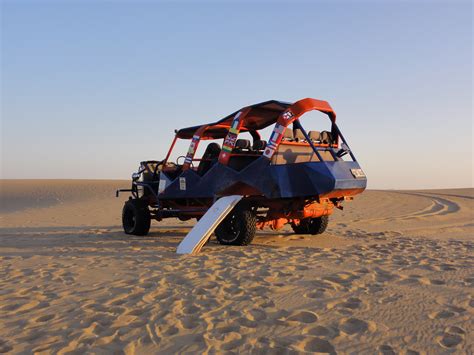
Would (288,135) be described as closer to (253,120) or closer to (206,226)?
(253,120)

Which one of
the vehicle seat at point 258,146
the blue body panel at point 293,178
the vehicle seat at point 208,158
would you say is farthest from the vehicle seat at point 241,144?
the vehicle seat at point 208,158

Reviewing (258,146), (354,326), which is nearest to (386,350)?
(354,326)

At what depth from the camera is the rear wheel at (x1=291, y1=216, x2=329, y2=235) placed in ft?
32.5

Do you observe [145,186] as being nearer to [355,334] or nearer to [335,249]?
[335,249]

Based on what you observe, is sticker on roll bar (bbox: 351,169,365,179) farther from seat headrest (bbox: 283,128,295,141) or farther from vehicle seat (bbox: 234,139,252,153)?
vehicle seat (bbox: 234,139,252,153)

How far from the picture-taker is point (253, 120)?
31.6ft

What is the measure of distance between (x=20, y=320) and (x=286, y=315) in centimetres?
232

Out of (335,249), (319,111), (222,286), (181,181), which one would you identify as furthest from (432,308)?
(181,181)

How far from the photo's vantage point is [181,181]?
971cm

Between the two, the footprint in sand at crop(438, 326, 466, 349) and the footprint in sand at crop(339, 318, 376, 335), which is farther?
the footprint in sand at crop(339, 318, 376, 335)

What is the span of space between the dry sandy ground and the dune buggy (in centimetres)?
70

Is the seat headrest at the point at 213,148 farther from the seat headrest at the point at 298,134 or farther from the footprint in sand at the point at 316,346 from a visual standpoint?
the footprint in sand at the point at 316,346

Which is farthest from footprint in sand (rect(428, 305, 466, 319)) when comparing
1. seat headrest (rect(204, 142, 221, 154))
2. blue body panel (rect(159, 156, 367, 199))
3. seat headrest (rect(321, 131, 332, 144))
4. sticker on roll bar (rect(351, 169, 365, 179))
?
seat headrest (rect(204, 142, 221, 154))

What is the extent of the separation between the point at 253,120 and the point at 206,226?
10.1ft
